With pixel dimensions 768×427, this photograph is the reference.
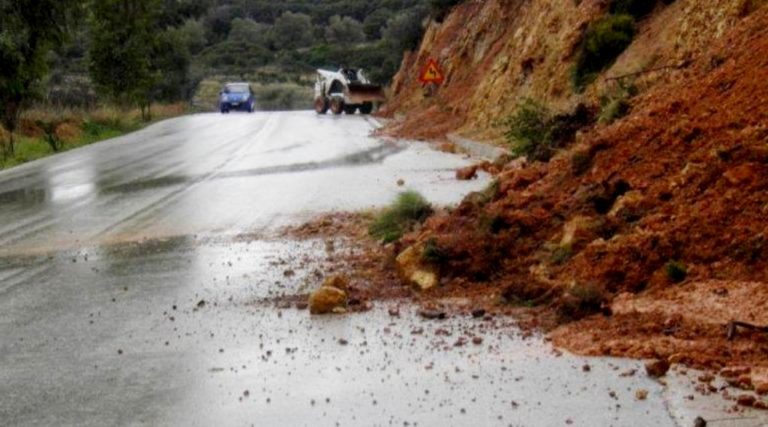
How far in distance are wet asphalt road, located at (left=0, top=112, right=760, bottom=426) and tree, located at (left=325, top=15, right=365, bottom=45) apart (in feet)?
387

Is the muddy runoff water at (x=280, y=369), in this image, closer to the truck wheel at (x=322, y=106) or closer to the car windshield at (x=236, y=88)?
the truck wheel at (x=322, y=106)

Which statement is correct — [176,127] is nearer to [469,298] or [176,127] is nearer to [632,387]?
[469,298]

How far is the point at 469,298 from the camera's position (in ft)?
29.1

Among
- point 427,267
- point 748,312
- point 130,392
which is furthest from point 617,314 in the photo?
point 130,392

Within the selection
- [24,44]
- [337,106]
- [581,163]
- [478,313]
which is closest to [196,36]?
[337,106]

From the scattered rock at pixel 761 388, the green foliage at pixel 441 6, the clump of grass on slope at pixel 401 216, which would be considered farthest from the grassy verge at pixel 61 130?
the scattered rock at pixel 761 388

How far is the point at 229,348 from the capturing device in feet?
25.3

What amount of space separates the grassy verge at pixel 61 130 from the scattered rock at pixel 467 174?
13.0 meters

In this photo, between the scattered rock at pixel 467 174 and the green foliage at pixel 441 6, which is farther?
the green foliage at pixel 441 6

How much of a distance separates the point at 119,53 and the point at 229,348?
43319mm

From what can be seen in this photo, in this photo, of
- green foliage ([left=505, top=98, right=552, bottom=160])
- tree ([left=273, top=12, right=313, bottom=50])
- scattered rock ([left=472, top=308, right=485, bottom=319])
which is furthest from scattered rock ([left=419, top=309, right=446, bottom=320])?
tree ([left=273, top=12, right=313, bottom=50])

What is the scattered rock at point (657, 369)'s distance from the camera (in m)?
6.41

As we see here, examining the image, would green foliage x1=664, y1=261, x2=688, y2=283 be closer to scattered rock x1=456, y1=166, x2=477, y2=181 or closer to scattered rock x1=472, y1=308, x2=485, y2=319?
scattered rock x1=472, y1=308, x2=485, y2=319

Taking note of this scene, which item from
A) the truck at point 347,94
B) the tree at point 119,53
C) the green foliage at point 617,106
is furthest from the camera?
the truck at point 347,94
